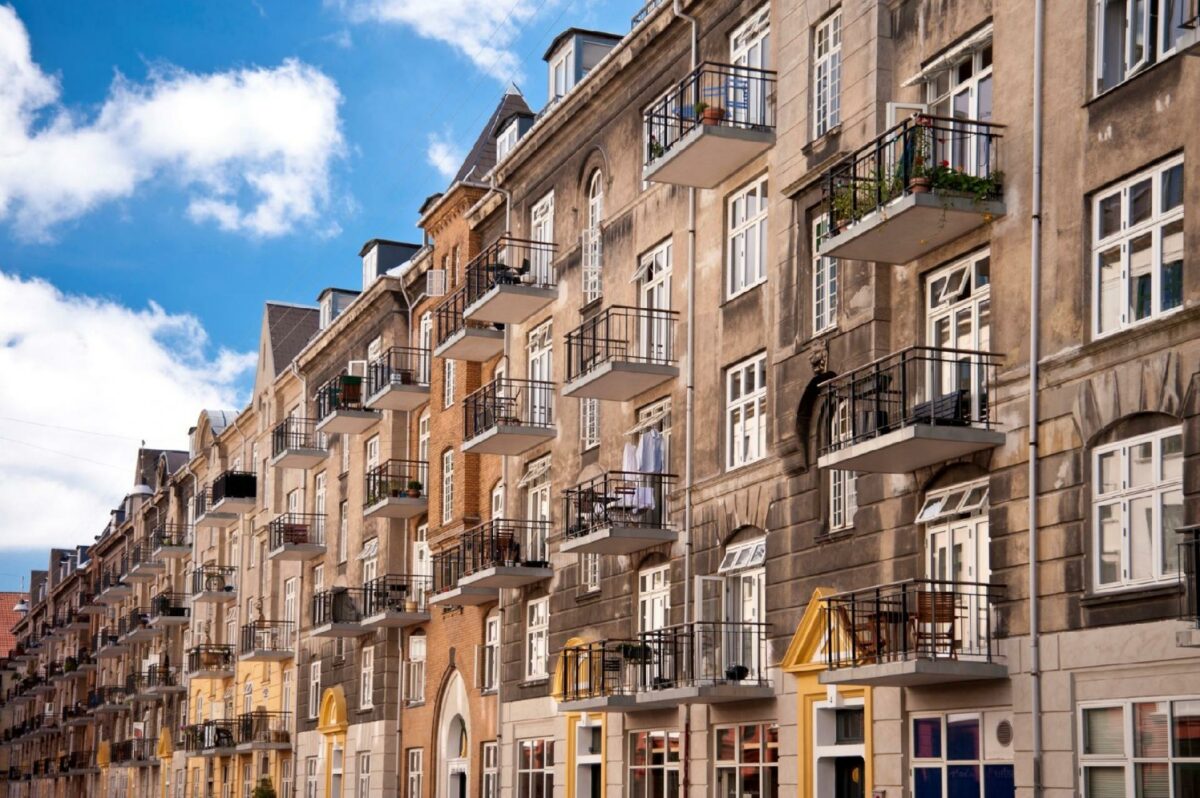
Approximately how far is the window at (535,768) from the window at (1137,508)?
16.8m

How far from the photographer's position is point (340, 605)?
4688 centimetres

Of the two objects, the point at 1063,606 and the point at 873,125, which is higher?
the point at 873,125

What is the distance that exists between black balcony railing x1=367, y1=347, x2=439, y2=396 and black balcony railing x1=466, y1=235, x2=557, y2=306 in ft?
21.0

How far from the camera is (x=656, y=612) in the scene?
A: 3016cm

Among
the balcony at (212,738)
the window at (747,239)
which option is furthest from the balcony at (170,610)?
the window at (747,239)

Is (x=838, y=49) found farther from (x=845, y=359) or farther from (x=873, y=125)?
(x=845, y=359)

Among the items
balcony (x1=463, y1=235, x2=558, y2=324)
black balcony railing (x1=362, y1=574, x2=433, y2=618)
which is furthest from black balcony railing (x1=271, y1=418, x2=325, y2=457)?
balcony (x1=463, y1=235, x2=558, y2=324)

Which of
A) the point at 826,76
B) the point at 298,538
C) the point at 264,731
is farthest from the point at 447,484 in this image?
the point at 826,76

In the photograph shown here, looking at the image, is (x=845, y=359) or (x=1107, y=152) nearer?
(x=1107, y=152)

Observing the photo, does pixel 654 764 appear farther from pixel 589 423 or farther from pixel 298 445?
pixel 298 445

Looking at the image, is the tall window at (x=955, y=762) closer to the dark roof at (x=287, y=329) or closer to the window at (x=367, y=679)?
the window at (x=367, y=679)

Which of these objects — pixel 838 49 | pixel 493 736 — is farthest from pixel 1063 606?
pixel 493 736

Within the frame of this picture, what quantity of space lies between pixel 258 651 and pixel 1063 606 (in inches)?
1490

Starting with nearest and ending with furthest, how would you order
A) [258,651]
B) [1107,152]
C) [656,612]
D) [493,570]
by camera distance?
[1107,152], [656,612], [493,570], [258,651]
